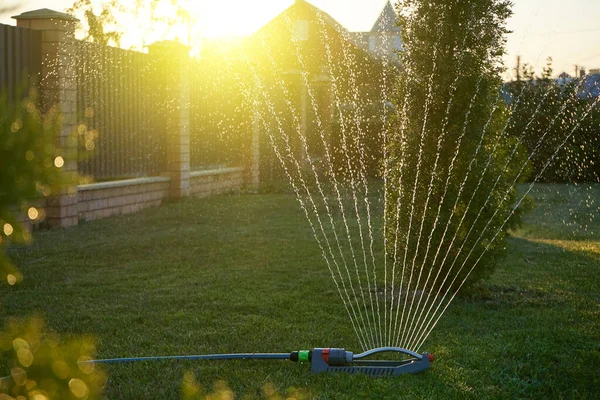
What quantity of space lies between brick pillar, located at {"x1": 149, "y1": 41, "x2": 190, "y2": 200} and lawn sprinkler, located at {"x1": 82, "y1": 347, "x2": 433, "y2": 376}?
32.7 feet

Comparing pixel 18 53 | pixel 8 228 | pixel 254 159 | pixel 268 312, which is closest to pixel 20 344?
pixel 8 228

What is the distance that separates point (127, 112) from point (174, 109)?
1968 millimetres

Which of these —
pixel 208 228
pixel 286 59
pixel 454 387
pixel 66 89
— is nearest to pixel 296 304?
pixel 454 387

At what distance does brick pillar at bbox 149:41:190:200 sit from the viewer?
14086 mm

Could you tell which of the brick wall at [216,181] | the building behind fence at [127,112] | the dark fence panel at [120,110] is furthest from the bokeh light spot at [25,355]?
the brick wall at [216,181]

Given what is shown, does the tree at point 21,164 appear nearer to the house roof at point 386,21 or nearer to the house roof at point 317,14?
the house roof at point 317,14

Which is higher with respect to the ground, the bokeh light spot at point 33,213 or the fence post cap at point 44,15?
the fence post cap at point 44,15

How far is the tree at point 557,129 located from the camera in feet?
65.4

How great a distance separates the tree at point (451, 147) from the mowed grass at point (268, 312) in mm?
497

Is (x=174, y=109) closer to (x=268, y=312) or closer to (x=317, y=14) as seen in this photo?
(x=268, y=312)

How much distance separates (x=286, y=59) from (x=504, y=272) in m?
20.7

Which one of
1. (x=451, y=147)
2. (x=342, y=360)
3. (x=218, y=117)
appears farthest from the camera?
(x=218, y=117)

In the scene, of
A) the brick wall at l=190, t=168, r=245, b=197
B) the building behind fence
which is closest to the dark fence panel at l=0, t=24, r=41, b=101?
the building behind fence

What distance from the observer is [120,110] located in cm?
1223
